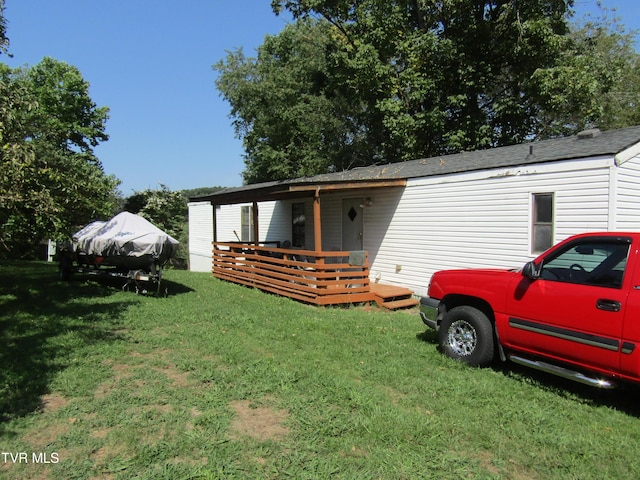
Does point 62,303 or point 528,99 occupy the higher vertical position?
point 528,99

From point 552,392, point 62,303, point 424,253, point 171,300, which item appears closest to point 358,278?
point 424,253

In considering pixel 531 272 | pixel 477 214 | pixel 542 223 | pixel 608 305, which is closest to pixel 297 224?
pixel 477 214

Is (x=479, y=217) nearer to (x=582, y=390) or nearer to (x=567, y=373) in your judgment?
(x=582, y=390)

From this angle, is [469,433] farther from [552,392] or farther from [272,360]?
[272,360]

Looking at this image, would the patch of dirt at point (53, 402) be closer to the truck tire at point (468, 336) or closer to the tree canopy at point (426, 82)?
the truck tire at point (468, 336)

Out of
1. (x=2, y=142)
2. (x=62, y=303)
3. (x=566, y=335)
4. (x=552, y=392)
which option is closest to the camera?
(x=566, y=335)

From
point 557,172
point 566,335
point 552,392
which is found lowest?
point 552,392

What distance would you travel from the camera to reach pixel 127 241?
947 centimetres

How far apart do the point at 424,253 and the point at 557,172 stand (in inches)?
140

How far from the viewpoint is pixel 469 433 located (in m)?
3.63

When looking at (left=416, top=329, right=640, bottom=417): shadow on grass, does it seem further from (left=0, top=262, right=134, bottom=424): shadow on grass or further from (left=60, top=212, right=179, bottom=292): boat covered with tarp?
(left=60, top=212, right=179, bottom=292): boat covered with tarp

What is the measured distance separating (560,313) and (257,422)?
3090 millimetres

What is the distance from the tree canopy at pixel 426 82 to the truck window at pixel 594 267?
14331 mm

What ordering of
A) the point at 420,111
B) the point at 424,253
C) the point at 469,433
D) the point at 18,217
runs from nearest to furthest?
the point at 469,433 → the point at 18,217 → the point at 424,253 → the point at 420,111
